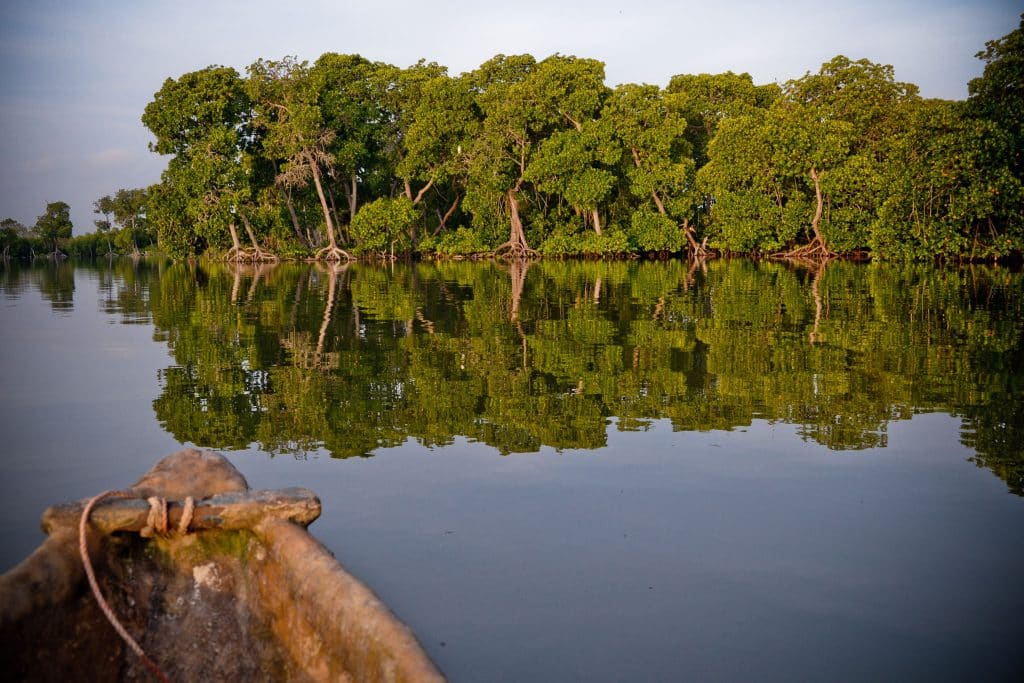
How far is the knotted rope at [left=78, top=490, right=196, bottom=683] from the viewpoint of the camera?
3.22m

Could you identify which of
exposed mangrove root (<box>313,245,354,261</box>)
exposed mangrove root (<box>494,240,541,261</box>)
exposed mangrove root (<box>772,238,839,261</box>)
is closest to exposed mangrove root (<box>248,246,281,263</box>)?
exposed mangrove root (<box>313,245,354,261</box>)

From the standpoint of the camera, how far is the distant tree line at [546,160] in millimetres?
39094

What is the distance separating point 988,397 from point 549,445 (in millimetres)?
4998

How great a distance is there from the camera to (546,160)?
41.4m

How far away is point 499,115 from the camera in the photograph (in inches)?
1624

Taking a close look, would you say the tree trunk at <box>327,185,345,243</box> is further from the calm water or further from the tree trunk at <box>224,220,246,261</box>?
the calm water

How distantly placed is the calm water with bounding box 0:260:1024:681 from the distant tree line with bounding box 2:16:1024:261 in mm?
26245

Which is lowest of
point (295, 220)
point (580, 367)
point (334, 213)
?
point (580, 367)

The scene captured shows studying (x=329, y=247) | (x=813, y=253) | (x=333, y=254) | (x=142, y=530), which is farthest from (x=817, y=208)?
(x=142, y=530)

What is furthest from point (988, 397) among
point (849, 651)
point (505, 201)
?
point (505, 201)

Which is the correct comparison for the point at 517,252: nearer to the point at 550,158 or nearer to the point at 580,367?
the point at 550,158

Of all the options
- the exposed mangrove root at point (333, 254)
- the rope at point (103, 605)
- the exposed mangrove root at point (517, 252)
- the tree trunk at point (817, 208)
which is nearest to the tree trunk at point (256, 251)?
the exposed mangrove root at point (333, 254)

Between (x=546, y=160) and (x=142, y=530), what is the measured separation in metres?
39.3

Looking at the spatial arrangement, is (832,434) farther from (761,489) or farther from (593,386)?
(593,386)
